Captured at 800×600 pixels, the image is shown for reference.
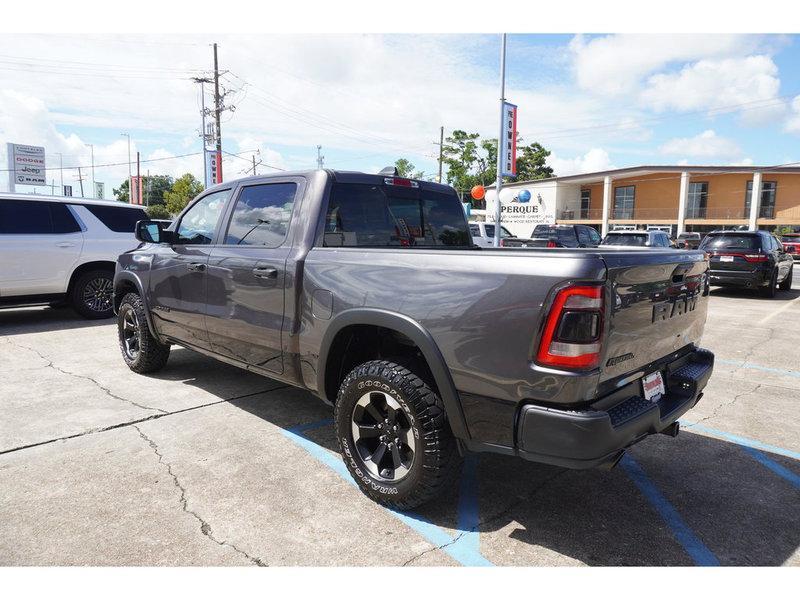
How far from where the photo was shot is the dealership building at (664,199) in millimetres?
38688

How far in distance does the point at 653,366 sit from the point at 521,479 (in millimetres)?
1128

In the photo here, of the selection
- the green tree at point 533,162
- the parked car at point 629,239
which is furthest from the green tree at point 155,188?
the parked car at point 629,239

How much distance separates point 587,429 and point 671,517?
118 centimetres

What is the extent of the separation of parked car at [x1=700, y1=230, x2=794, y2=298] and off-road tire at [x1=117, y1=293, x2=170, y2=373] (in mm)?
11748

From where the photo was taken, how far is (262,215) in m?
3.85

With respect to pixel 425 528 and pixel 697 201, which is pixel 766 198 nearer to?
pixel 697 201

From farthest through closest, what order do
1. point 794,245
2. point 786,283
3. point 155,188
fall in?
1. point 155,188
2. point 794,245
3. point 786,283

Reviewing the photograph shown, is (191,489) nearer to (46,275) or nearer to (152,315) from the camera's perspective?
(152,315)

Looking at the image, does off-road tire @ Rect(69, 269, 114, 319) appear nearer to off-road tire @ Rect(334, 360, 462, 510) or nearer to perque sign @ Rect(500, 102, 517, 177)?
off-road tire @ Rect(334, 360, 462, 510)

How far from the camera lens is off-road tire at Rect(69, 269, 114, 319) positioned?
8.58m

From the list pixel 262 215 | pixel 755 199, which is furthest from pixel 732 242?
pixel 755 199

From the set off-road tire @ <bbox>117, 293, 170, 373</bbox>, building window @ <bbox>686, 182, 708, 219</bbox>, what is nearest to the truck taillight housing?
off-road tire @ <bbox>117, 293, 170, 373</bbox>

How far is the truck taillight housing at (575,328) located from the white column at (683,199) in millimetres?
42834

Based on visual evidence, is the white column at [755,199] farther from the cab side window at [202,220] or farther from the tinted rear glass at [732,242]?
the cab side window at [202,220]
